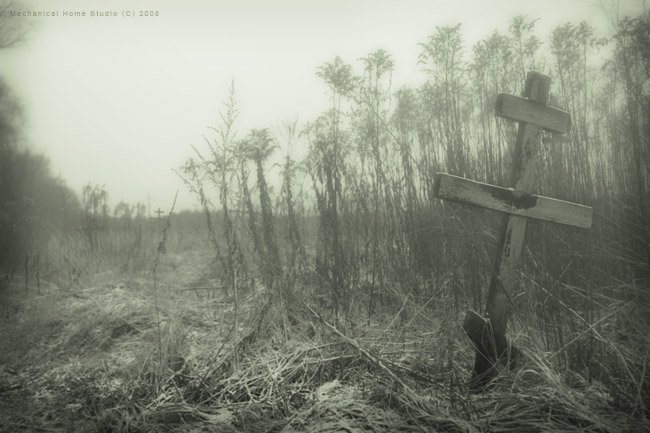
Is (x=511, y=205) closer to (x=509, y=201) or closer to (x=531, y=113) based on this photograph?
(x=509, y=201)

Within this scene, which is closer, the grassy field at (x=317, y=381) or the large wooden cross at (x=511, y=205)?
the grassy field at (x=317, y=381)

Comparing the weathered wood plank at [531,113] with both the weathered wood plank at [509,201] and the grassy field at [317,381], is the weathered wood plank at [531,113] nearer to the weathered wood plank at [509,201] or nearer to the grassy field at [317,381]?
the weathered wood plank at [509,201]

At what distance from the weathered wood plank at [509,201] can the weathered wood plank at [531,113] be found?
0.36m

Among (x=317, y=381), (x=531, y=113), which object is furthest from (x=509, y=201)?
(x=317, y=381)

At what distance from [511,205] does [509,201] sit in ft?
0.08

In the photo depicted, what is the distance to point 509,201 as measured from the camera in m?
1.80

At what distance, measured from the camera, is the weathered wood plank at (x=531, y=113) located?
1.76 meters

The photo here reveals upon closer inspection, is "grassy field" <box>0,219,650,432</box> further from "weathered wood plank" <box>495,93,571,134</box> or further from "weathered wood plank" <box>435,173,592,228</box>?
"weathered wood plank" <box>495,93,571,134</box>

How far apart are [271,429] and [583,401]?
1.31m

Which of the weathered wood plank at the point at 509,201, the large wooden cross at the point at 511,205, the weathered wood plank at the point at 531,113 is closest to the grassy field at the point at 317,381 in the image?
the large wooden cross at the point at 511,205

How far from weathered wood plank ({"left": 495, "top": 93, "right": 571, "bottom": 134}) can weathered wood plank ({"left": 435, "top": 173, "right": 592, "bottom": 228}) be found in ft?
1.18

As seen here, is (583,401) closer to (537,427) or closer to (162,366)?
(537,427)

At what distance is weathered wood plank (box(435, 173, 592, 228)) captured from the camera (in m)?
1.73

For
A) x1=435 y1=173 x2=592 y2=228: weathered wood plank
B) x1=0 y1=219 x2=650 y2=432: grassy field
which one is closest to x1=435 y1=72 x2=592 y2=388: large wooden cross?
x1=435 y1=173 x2=592 y2=228: weathered wood plank
